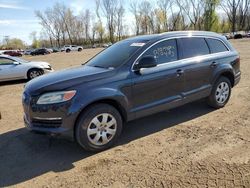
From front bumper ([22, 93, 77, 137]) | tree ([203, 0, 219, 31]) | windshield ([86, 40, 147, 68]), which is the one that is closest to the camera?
front bumper ([22, 93, 77, 137])

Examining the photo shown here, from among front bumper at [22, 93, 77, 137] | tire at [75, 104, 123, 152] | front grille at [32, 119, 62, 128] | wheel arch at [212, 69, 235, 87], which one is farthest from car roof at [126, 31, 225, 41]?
front grille at [32, 119, 62, 128]

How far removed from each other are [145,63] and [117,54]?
79 centimetres

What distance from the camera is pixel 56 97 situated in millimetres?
4066

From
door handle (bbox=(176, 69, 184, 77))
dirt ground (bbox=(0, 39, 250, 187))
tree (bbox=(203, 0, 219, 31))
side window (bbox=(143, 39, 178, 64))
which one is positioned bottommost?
dirt ground (bbox=(0, 39, 250, 187))

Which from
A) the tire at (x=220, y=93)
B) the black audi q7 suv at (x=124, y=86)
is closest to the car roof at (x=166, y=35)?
the black audi q7 suv at (x=124, y=86)

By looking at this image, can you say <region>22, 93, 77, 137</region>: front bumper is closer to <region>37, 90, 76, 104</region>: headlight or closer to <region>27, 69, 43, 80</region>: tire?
<region>37, 90, 76, 104</region>: headlight

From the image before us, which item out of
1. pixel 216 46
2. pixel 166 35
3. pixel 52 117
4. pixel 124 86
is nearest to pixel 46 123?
pixel 52 117

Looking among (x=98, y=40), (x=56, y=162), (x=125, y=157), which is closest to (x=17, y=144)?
(x=56, y=162)

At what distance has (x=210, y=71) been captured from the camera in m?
5.77

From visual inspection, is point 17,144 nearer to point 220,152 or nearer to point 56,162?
point 56,162

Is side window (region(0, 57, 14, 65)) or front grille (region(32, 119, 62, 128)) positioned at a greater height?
side window (region(0, 57, 14, 65))

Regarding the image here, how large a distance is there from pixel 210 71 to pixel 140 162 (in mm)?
2779

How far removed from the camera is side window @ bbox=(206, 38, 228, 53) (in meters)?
6.00

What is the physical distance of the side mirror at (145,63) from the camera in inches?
181
